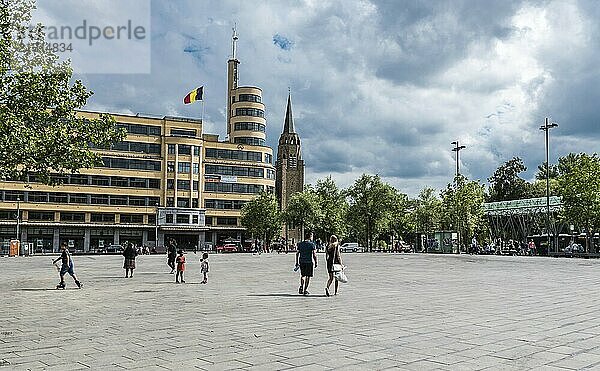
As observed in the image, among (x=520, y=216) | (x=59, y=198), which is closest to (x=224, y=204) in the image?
(x=59, y=198)

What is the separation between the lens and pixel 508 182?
116 metres

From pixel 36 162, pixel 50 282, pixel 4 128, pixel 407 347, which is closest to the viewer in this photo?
pixel 407 347

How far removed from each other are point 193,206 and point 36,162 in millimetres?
77323

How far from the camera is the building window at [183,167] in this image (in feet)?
307

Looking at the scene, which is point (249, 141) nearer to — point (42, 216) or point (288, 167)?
point (288, 167)

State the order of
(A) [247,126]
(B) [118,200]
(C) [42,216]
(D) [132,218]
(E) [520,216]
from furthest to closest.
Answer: (A) [247,126] → (D) [132,218] → (E) [520,216] → (B) [118,200] → (C) [42,216]

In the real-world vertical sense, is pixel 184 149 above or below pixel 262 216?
above

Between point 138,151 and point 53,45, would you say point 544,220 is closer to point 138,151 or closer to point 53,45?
point 138,151

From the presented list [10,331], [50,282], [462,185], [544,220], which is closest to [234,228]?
[462,185]

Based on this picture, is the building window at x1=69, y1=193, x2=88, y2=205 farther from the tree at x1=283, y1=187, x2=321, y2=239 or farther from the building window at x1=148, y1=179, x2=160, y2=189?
the tree at x1=283, y1=187, x2=321, y2=239

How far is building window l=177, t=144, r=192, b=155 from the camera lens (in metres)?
93.8

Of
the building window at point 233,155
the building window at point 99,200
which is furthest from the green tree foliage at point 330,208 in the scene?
the building window at point 99,200

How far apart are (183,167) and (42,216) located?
2123 centimetres

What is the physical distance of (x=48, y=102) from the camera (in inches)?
722
